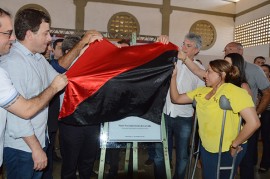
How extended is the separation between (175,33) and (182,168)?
988cm

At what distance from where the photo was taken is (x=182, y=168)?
9.73ft

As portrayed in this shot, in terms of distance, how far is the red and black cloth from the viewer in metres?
2.11

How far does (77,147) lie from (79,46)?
0.89 meters

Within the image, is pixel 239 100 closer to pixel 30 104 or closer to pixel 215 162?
pixel 215 162

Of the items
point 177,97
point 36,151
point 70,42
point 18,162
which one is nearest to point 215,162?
point 177,97

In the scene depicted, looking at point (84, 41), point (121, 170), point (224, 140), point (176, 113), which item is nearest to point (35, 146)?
point (84, 41)

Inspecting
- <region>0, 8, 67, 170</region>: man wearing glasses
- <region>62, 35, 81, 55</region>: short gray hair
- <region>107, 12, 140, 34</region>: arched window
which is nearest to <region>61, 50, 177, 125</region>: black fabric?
<region>0, 8, 67, 170</region>: man wearing glasses

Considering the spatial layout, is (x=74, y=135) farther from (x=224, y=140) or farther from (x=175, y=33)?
(x=175, y=33)

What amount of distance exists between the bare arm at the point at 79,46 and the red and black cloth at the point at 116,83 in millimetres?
72

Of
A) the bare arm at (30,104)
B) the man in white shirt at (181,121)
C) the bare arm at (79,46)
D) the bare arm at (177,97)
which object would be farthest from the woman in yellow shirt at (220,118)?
the bare arm at (30,104)

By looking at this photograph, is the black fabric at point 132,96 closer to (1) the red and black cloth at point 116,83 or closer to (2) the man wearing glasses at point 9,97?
(1) the red and black cloth at point 116,83

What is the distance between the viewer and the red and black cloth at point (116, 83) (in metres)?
2.11

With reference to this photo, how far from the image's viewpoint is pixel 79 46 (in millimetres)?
2379

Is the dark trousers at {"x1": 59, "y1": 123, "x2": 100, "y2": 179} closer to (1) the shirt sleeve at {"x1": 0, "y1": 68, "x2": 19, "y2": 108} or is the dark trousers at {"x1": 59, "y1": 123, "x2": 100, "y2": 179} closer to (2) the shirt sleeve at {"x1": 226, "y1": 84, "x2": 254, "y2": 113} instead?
(1) the shirt sleeve at {"x1": 0, "y1": 68, "x2": 19, "y2": 108}
